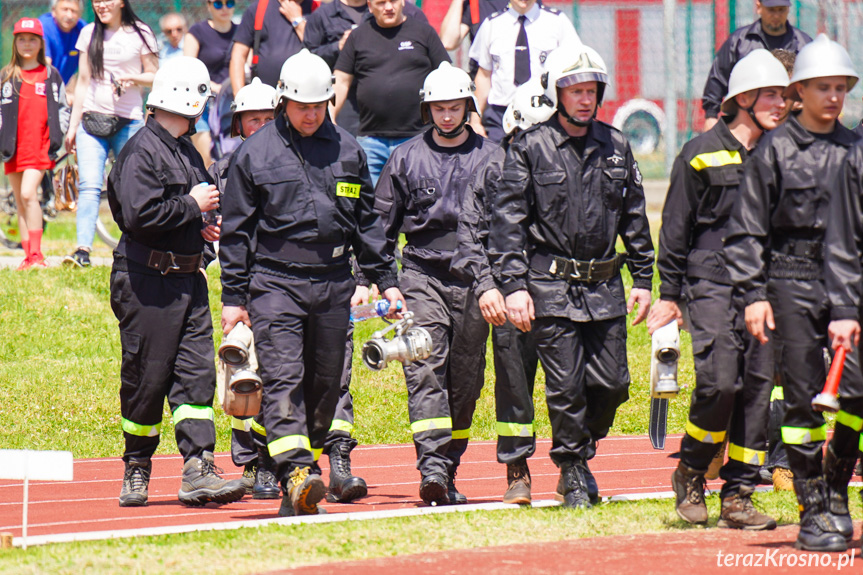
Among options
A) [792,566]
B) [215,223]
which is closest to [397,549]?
[792,566]

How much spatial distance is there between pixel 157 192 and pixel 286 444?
67.8 inches

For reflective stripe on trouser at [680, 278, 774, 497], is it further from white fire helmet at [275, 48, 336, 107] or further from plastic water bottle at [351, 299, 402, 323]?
white fire helmet at [275, 48, 336, 107]

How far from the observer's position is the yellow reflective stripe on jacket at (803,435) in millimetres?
6262

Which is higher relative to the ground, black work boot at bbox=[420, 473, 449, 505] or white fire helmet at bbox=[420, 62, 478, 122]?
white fire helmet at bbox=[420, 62, 478, 122]

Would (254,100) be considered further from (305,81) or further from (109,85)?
(109,85)

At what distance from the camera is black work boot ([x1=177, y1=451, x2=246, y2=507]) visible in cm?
791

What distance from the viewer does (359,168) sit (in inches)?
296

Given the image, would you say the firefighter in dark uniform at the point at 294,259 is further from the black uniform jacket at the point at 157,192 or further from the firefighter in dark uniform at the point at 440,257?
the firefighter in dark uniform at the point at 440,257

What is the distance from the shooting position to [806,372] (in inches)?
243

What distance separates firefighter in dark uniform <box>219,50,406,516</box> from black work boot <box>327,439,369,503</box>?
2.66 feet

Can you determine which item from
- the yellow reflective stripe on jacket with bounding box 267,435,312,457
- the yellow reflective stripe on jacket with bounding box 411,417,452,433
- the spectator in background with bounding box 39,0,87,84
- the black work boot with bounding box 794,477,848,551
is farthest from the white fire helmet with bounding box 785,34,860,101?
the spectator in background with bounding box 39,0,87,84

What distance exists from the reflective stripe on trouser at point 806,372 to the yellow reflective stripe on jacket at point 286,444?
247 cm

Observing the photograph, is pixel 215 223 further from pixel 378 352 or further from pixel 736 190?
pixel 736 190

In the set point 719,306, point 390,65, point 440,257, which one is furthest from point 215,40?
point 719,306
